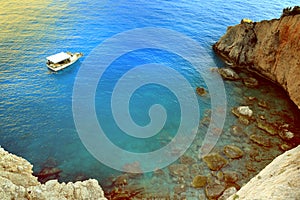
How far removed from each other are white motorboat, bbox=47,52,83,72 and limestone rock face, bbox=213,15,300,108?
29.7m

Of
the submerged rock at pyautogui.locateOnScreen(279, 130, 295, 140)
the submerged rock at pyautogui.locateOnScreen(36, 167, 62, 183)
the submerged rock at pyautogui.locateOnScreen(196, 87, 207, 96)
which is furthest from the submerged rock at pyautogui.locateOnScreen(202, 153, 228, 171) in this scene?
the submerged rock at pyautogui.locateOnScreen(36, 167, 62, 183)

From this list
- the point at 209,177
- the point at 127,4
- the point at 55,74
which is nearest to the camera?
the point at 209,177

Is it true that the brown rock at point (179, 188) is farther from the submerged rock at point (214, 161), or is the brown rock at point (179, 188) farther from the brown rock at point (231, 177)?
the brown rock at point (231, 177)

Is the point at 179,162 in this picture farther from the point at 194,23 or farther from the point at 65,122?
the point at 194,23

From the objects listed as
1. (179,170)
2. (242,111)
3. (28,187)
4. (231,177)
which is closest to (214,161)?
(231,177)

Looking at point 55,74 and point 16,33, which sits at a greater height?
point 16,33

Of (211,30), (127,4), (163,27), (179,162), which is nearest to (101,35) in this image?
(163,27)

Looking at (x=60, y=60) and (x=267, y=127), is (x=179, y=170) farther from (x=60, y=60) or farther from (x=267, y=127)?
(x=60, y=60)

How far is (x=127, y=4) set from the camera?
7288 centimetres

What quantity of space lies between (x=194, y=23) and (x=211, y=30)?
5217 mm

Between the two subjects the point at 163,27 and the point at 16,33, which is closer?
the point at 16,33

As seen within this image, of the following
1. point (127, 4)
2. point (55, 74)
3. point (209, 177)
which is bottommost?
point (209, 177)

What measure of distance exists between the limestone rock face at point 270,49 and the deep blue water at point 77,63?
463 cm

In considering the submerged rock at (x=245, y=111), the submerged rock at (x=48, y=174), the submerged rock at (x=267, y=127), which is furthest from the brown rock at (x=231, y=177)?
the submerged rock at (x=48, y=174)
